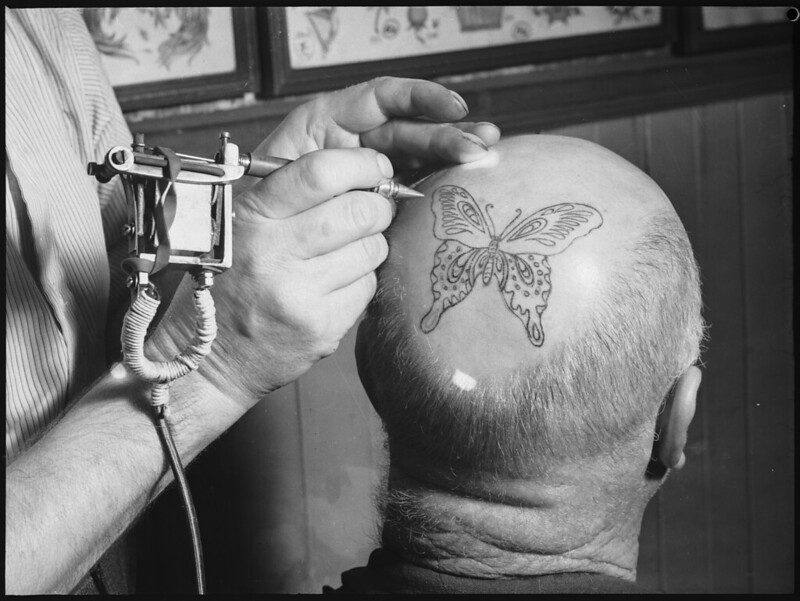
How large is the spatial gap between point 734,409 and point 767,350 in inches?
5.4

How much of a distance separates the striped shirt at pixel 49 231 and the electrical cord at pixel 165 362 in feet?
0.70

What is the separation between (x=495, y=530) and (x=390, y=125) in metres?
0.51

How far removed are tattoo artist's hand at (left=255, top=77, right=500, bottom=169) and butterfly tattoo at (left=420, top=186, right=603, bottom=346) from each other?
93mm

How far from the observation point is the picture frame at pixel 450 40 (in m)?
1.36

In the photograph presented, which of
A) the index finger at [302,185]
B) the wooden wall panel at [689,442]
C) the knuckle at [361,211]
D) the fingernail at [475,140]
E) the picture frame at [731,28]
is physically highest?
the picture frame at [731,28]

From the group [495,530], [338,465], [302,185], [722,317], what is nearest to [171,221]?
[302,185]

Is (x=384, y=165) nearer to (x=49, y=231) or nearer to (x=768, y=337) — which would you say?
(x=49, y=231)

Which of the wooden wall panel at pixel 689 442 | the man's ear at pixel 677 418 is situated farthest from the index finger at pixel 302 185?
the wooden wall panel at pixel 689 442

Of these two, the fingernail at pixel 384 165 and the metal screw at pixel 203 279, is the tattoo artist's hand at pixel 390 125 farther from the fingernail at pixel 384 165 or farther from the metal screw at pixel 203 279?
the metal screw at pixel 203 279

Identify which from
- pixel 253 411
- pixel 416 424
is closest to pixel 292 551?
pixel 253 411

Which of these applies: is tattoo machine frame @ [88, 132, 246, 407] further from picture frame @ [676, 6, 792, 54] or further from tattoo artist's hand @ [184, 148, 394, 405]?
picture frame @ [676, 6, 792, 54]

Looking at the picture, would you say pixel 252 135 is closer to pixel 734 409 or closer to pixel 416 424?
pixel 416 424

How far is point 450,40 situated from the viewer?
1.46 m

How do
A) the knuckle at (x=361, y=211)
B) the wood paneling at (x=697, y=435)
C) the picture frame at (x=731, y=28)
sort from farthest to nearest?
the wood paneling at (x=697, y=435), the picture frame at (x=731, y=28), the knuckle at (x=361, y=211)
